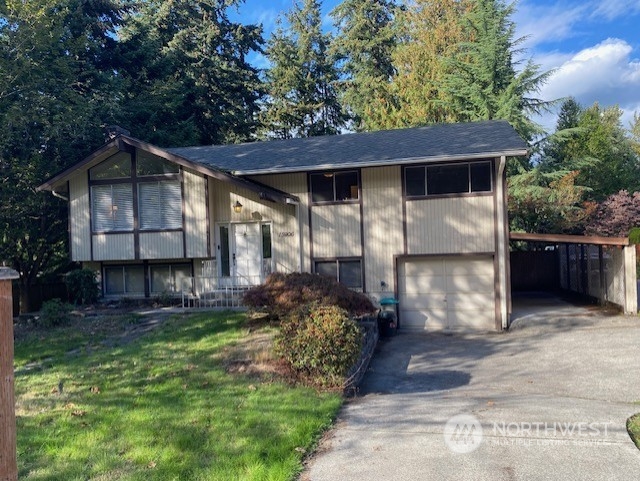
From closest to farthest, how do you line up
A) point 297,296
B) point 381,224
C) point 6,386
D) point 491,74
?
point 6,386 < point 297,296 < point 381,224 < point 491,74

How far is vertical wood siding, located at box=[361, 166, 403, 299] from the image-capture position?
48.0 ft

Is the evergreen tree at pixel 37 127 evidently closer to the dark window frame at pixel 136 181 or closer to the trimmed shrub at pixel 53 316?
the dark window frame at pixel 136 181

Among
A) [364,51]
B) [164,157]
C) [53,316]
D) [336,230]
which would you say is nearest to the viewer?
[53,316]

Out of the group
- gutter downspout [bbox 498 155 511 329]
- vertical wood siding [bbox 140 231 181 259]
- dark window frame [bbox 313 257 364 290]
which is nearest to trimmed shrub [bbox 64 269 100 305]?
vertical wood siding [bbox 140 231 181 259]

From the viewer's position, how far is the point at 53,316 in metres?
12.6

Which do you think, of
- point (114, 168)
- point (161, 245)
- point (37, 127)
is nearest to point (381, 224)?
point (161, 245)

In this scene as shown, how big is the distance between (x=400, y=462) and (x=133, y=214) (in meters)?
12.5

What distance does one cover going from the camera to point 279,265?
50.3ft

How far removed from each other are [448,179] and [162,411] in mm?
10526

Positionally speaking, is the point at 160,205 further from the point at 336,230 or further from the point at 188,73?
the point at 188,73

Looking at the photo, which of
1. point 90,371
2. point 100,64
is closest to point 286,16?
point 100,64

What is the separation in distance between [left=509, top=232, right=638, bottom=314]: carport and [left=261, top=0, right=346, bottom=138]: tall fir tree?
1787 cm

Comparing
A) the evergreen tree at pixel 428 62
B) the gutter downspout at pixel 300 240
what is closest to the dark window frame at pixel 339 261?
the gutter downspout at pixel 300 240

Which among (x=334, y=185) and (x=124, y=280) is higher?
(x=334, y=185)
